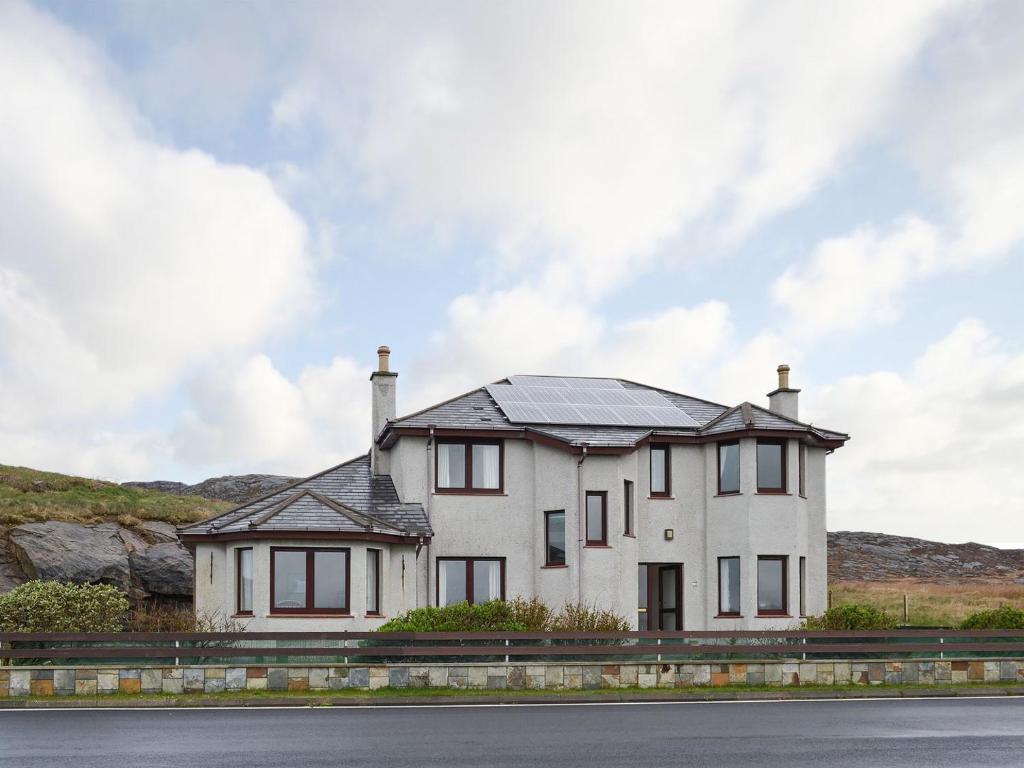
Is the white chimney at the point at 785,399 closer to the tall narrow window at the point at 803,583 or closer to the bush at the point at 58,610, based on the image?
the tall narrow window at the point at 803,583

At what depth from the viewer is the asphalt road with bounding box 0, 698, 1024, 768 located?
1272cm

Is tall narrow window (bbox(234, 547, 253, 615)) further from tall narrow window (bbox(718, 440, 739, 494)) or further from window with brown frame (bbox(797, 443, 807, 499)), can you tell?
window with brown frame (bbox(797, 443, 807, 499))

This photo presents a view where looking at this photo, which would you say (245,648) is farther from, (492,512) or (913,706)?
(913,706)

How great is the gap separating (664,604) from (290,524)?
35.5 ft

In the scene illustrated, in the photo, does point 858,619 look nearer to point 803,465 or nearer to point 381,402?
point 803,465

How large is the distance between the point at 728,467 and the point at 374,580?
1002cm

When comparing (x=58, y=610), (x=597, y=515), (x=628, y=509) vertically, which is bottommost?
(x=58, y=610)

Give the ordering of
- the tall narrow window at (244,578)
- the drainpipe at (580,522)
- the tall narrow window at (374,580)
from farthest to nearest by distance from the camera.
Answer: the drainpipe at (580,522), the tall narrow window at (374,580), the tall narrow window at (244,578)

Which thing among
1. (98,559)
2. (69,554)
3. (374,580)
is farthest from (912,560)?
(374,580)

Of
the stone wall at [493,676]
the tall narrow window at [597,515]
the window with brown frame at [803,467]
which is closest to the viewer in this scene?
the stone wall at [493,676]

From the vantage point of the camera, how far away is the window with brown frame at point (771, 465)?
29625 mm

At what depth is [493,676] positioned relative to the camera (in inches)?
828

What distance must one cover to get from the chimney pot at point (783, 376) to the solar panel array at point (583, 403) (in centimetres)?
337

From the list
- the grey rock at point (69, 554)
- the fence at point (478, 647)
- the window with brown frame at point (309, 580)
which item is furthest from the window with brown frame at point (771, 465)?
the grey rock at point (69, 554)
